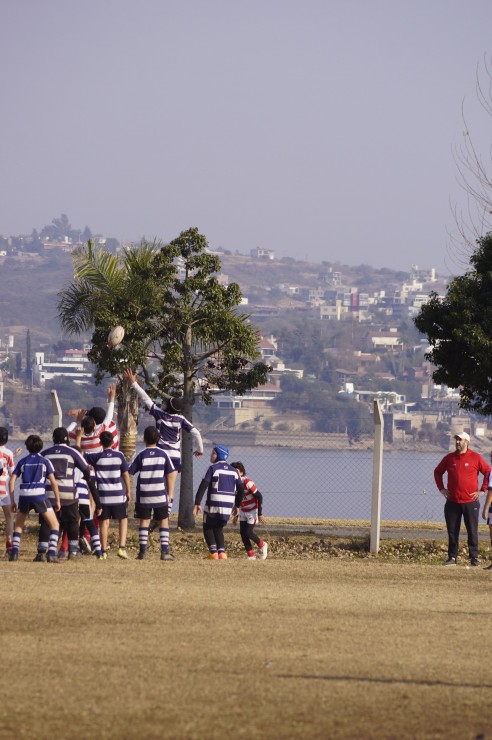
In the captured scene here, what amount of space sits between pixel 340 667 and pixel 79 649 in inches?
70.0

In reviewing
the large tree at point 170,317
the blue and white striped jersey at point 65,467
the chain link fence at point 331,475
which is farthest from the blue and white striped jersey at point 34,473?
the chain link fence at point 331,475

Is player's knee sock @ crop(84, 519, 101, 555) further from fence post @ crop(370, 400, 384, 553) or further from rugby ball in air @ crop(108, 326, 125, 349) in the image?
rugby ball in air @ crop(108, 326, 125, 349)

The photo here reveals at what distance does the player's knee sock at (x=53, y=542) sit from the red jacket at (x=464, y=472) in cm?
478

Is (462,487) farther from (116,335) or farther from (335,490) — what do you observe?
(335,490)

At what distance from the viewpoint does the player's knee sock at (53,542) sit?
50.8 ft

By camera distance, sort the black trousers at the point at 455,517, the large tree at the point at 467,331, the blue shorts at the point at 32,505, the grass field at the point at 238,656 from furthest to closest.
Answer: the large tree at the point at 467,331 < the black trousers at the point at 455,517 < the blue shorts at the point at 32,505 < the grass field at the point at 238,656

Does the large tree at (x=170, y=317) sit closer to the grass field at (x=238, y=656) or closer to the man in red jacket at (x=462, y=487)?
the man in red jacket at (x=462, y=487)

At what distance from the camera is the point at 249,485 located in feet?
55.5

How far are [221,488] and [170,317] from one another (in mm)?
9177

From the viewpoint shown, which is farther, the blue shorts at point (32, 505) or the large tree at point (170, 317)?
the large tree at point (170, 317)

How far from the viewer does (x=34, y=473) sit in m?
15.4

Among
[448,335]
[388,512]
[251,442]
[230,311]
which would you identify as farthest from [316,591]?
[251,442]

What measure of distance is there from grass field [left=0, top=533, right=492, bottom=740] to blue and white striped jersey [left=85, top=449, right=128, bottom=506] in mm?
1648

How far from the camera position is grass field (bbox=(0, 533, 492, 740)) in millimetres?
7828
